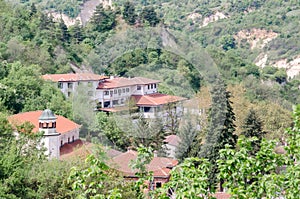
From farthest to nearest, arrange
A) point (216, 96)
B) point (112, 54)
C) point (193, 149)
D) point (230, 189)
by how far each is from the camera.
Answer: point (193, 149) < point (216, 96) < point (112, 54) < point (230, 189)

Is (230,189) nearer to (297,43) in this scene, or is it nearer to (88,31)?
(88,31)

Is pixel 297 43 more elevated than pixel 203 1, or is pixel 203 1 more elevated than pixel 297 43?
pixel 203 1

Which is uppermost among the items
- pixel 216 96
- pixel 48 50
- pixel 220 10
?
Answer: pixel 220 10

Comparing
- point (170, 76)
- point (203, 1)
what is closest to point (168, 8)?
point (203, 1)

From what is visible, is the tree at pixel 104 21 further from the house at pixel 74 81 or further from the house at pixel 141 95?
the house at pixel 141 95

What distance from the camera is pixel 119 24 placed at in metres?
28.1

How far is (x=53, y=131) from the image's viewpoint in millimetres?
11539

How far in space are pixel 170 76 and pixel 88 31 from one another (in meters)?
23.5

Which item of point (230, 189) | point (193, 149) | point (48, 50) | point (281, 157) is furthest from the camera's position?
point (48, 50)

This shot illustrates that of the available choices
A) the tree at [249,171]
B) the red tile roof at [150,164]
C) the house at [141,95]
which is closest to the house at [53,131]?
the red tile roof at [150,164]

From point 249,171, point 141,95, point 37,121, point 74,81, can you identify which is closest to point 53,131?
point 37,121

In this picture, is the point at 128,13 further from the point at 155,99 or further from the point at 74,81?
the point at 155,99

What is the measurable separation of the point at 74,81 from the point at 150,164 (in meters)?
1.87

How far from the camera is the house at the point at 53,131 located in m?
11.4
